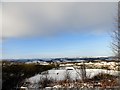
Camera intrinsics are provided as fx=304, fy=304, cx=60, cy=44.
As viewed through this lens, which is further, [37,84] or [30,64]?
[30,64]

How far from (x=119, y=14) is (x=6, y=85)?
198 inches

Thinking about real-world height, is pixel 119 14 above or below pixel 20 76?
above

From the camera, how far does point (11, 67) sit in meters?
12.2

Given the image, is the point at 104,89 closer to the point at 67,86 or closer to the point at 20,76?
the point at 67,86

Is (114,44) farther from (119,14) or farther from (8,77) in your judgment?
(8,77)

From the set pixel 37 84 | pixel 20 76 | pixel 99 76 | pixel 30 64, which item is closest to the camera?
pixel 37 84

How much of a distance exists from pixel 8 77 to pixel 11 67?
755 millimetres

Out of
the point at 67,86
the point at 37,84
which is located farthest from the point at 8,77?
the point at 67,86

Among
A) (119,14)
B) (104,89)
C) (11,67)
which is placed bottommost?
(104,89)

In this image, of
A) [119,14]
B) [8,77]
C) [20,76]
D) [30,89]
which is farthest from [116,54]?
[20,76]

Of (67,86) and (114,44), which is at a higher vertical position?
(114,44)

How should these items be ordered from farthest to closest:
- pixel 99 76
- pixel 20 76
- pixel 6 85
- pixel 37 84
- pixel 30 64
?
pixel 30 64 → pixel 99 76 → pixel 20 76 → pixel 37 84 → pixel 6 85

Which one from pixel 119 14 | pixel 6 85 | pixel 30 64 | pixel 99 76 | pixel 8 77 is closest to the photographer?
pixel 119 14

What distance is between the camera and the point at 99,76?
15.0 metres
